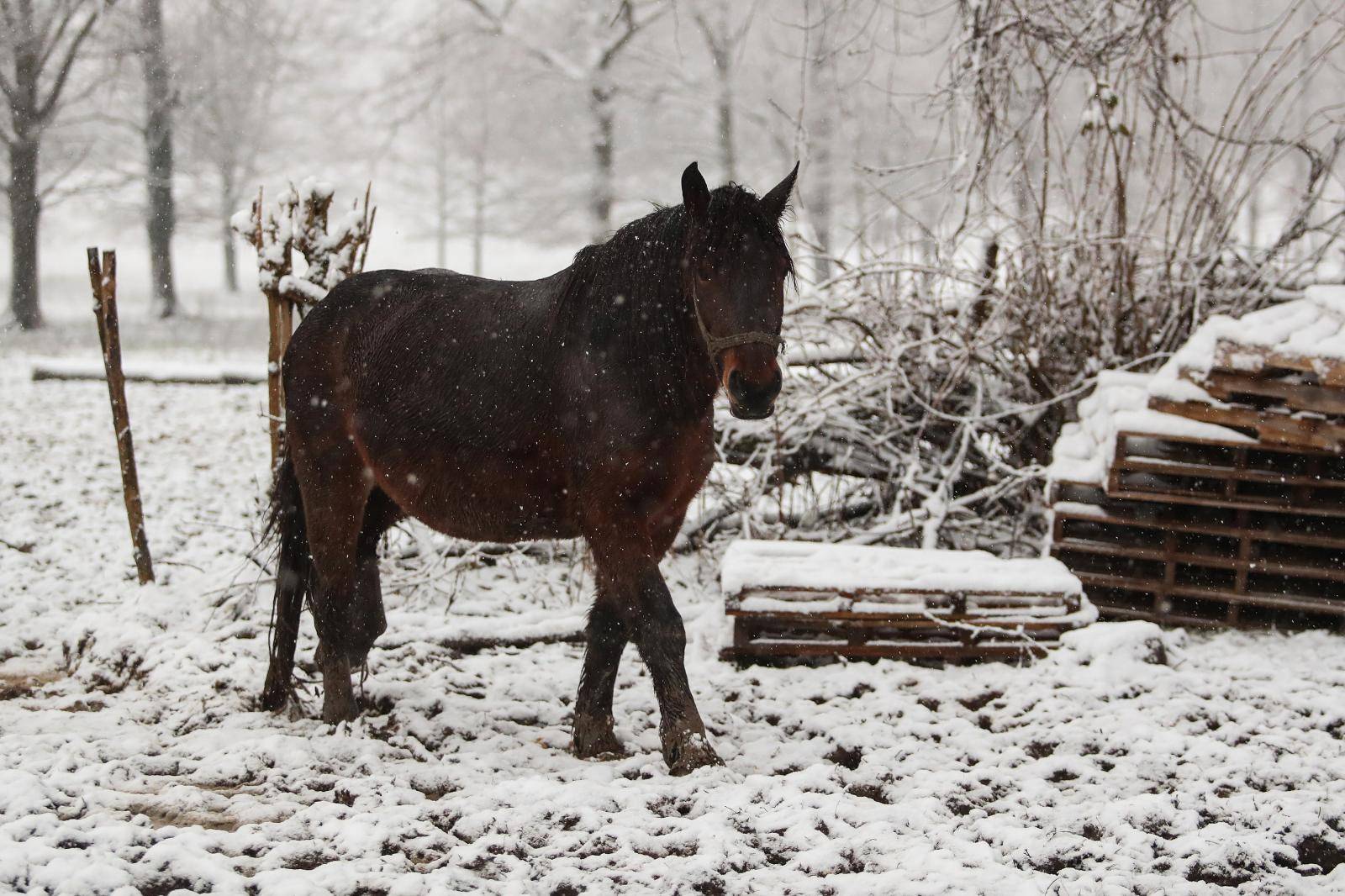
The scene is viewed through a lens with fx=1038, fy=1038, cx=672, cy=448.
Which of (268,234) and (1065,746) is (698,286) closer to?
(1065,746)

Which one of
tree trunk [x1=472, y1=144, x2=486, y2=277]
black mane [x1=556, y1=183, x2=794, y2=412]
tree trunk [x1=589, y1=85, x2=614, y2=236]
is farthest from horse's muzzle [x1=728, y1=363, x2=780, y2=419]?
tree trunk [x1=472, y1=144, x2=486, y2=277]

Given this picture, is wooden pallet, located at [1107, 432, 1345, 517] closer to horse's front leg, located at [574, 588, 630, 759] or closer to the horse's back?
horse's front leg, located at [574, 588, 630, 759]

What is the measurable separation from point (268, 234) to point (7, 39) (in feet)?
51.8

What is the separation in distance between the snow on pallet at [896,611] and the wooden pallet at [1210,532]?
2.10ft

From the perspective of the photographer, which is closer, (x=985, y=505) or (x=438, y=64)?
(x=985, y=505)

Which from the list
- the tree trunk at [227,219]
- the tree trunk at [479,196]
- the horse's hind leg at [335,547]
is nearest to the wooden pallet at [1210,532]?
the horse's hind leg at [335,547]

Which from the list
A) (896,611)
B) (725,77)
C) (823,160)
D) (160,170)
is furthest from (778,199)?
(160,170)

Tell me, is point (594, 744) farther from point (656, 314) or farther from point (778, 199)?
point (778, 199)

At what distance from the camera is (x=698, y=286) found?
353cm

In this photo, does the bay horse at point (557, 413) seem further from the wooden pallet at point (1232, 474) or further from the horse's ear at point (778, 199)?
the wooden pallet at point (1232, 474)

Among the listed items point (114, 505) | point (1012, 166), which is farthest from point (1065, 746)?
point (114, 505)

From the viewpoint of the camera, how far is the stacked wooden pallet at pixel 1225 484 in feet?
17.0

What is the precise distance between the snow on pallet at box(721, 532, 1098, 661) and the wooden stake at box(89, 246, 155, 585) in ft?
10.6

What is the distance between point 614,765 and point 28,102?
19.5 meters
